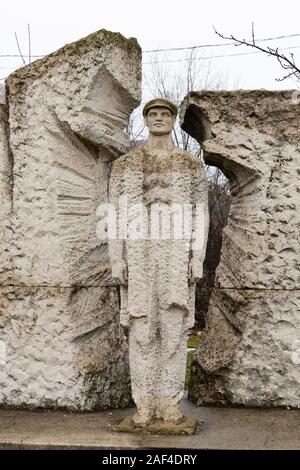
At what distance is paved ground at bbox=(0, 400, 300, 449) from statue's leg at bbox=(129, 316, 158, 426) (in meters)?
0.24

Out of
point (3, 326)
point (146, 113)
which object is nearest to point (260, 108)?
point (146, 113)

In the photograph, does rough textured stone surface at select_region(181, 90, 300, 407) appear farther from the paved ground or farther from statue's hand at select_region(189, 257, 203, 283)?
statue's hand at select_region(189, 257, 203, 283)

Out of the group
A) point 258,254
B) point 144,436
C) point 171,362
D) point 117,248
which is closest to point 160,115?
point 117,248

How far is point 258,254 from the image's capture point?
5.71 meters

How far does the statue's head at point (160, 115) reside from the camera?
4.98m

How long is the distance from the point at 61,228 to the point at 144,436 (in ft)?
6.30

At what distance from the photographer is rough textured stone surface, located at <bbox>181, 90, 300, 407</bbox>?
561 cm

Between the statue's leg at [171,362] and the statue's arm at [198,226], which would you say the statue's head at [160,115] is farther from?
the statue's leg at [171,362]

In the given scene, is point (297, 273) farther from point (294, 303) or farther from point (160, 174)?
point (160, 174)

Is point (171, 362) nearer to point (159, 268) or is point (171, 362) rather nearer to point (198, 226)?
point (159, 268)

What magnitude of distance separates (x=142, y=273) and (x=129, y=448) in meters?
1.23

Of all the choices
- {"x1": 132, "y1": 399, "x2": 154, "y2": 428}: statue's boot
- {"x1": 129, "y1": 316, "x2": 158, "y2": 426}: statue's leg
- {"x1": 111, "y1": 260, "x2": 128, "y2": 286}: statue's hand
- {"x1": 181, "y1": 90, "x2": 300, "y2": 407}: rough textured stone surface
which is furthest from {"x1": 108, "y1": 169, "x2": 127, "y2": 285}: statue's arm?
{"x1": 181, "y1": 90, "x2": 300, "y2": 407}: rough textured stone surface

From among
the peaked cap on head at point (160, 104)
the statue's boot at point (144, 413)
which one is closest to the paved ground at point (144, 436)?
the statue's boot at point (144, 413)

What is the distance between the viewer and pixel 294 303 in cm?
562
